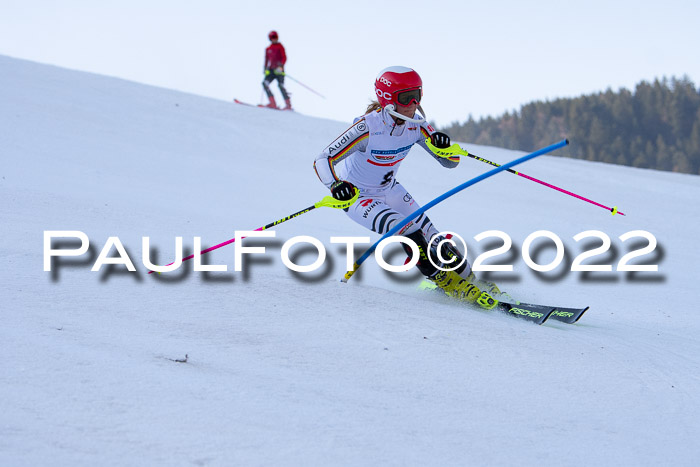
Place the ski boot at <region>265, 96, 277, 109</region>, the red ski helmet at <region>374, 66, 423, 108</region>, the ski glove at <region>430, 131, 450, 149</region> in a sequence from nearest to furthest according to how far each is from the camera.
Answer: the red ski helmet at <region>374, 66, 423, 108</region> < the ski glove at <region>430, 131, 450, 149</region> < the ski boot at <region>265, 96, 277, 109</region>

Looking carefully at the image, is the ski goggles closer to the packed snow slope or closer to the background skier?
the packed snow slope

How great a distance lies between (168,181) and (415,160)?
4464mm

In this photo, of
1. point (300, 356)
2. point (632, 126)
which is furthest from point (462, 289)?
point (632, 126)

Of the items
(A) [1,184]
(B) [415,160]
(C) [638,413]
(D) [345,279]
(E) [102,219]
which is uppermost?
(B) [415,160]

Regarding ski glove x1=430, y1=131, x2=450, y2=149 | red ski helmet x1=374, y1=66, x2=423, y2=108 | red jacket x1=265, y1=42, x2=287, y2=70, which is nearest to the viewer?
red ski helmet x1=374, y1=66, x2=423, y2=108

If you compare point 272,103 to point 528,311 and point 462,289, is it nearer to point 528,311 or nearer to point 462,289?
point 462,289

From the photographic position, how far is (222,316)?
9.95 ft

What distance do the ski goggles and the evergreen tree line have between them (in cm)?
5187

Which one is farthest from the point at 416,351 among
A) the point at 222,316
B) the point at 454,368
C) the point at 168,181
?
the point at 168,181

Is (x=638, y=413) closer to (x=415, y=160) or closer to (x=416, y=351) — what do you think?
(x=416, y=351)

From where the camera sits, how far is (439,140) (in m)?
4.44

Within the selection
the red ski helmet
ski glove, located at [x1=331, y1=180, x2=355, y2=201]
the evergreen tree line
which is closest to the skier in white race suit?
the red ski helmet

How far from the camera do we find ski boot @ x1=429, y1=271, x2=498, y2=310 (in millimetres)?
4207

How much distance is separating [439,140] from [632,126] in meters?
59.4
